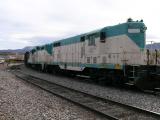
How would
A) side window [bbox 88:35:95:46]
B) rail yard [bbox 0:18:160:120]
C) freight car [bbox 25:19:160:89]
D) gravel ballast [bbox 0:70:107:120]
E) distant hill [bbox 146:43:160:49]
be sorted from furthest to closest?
side window [bbox 88:35:95:46] < distant hill [bbox 146:43:160:49] < freight car [bbox 25:19:160:89] < rail yard [bbox 0:18:160:120] < gravel ballast [bbox 0:70:107:120]

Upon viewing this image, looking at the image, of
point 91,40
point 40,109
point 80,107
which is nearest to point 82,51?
point 91,40

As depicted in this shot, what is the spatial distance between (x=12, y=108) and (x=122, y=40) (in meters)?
7.75

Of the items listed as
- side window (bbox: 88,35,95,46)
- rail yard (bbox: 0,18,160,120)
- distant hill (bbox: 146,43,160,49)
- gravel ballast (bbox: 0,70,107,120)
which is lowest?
gravel ballast (bbox: 0,70,107,120)

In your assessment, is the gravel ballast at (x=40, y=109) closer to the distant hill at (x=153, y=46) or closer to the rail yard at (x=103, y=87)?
the rail yard at (x=103, y=87)

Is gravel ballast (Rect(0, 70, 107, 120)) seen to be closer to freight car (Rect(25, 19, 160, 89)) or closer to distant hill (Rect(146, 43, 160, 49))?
freight car (Rect(25, 19, 160, 89))

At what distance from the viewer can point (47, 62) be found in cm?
3269

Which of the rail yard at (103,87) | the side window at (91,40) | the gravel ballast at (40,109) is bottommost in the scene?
the gravel ballast at (40,109)

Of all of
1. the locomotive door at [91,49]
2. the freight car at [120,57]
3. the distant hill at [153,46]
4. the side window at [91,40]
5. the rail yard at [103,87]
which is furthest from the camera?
the side window at [91,40]

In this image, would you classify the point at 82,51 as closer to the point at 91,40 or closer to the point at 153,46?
the point at 91,40

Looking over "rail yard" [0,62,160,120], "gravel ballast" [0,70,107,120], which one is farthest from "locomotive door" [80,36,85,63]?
"gravel ballast" [0,70,107,120]

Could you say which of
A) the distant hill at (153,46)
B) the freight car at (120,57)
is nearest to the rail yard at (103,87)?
the freight car at (120,57)

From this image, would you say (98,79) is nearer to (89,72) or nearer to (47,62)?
(89,72)

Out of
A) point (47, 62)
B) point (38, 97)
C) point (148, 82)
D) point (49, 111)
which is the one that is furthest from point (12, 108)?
point (47, 62)

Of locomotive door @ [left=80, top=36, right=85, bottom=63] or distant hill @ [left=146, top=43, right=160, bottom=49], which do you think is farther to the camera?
locomotive door @ [left=80, top=36, right=85, bottom=63]
